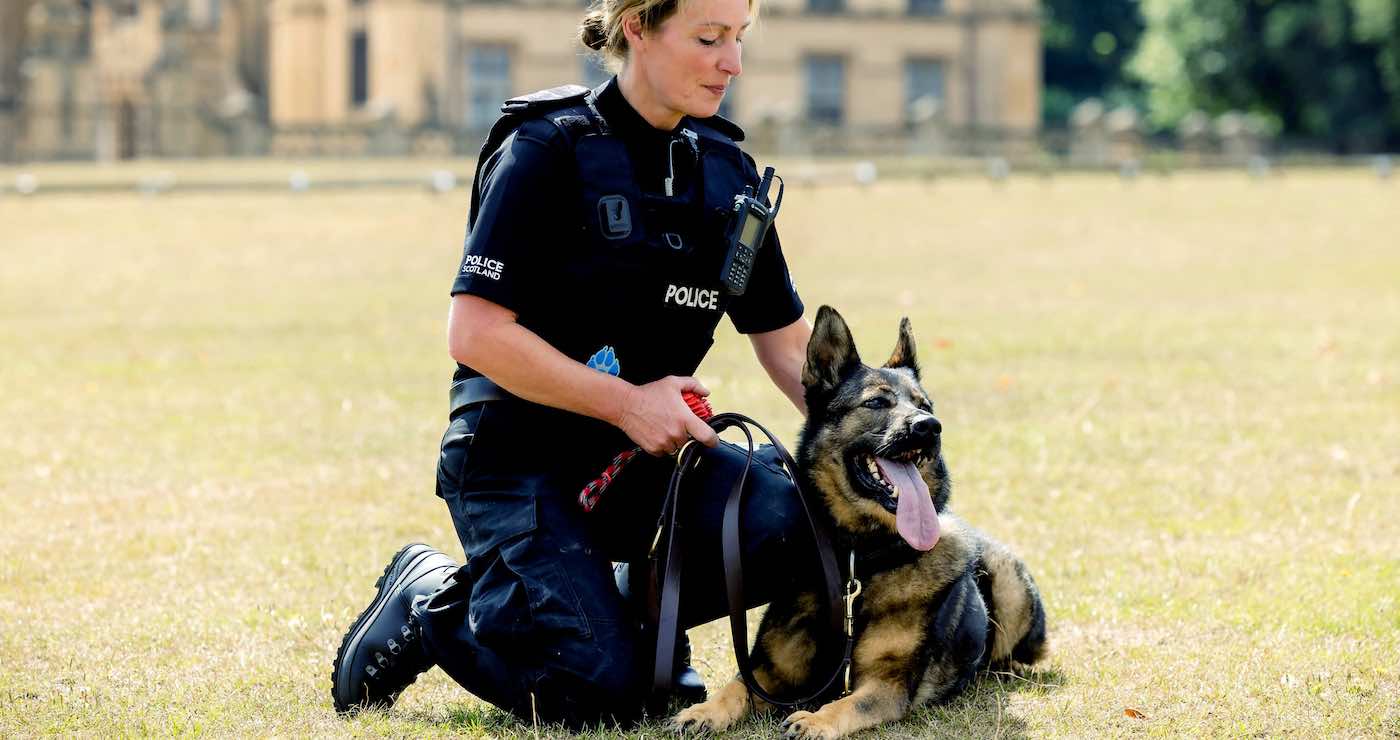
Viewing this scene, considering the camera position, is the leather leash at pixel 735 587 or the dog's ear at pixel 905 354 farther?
the dog's ear at pixel 905 354

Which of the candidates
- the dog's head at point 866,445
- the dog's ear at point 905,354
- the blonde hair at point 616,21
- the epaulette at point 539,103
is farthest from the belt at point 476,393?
the dog's ear at point 905,354

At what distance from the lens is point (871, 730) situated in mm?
5094

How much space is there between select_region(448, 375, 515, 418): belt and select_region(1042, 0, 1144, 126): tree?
7168 cm

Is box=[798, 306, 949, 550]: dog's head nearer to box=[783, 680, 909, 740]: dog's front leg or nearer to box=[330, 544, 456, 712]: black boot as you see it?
box=[783, 680, 909, 740]: dog's front leg

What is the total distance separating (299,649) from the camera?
6234 millimetres

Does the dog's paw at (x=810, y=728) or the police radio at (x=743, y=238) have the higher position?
the police radio at (x=743, y=238)

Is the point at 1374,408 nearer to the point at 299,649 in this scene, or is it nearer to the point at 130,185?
the point at 299,649

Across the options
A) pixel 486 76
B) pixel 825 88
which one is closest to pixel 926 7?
pixel 825 88

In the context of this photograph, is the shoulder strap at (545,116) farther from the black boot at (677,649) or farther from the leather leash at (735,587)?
the black boot at (677,649)

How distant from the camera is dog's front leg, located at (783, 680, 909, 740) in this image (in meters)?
4.90

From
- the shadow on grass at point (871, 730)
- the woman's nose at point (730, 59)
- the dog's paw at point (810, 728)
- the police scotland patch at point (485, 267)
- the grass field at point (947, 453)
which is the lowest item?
the grass field at point (947, 453)

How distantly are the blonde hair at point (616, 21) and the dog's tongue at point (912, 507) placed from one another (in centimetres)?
141

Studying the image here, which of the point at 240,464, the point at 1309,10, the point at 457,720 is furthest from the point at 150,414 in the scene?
the point at 1309,10

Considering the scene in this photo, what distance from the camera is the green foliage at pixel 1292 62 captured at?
5247 cm
